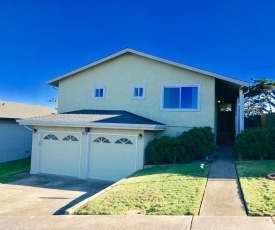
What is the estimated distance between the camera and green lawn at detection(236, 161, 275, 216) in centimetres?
572

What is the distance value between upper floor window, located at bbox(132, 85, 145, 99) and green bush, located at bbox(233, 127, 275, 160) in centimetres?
628

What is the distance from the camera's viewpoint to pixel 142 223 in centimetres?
543

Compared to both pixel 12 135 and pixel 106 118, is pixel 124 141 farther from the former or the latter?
pixel 12 135

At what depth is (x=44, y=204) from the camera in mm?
8492

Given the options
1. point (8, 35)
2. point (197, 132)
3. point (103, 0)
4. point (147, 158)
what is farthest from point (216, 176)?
point (8, 35)

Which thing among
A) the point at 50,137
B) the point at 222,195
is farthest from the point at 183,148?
the point at 50,137

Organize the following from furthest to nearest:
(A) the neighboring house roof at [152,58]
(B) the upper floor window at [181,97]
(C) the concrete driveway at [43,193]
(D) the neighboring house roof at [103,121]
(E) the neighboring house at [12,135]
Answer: (E) the neighboring house at [12,135] → (B) the upper floor window at [181,97] → (A) the neighboring house roof at [152,58] → (D) the neighboring house roof at [103,121] → (C) the concrete driveway at [43,193]

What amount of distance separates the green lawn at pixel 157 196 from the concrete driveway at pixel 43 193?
1.57 metres

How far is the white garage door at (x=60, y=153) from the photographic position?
13.8 meters

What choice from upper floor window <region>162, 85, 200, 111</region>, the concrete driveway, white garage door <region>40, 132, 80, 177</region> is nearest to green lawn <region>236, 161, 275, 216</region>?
upper floor window <region>162, 85, 200, 111</region>

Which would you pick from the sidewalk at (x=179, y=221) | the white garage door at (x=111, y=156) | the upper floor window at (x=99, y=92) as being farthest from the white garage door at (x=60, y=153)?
the sidewalk at (x=179, y=221)

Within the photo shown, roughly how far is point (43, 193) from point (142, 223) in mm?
6251

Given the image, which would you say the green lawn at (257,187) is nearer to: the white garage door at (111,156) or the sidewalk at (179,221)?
the sidewalk at (179,221)

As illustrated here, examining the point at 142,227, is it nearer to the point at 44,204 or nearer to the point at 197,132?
the point at 44,204
